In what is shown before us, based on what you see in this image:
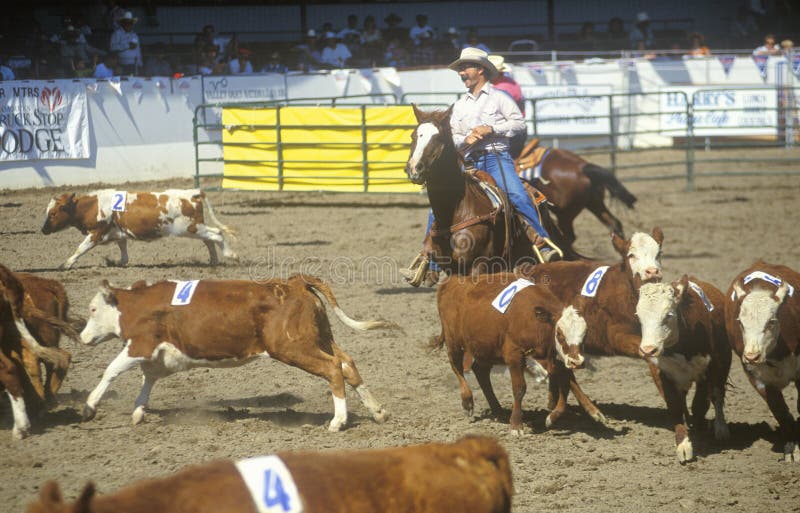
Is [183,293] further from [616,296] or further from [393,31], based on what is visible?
[393,31]

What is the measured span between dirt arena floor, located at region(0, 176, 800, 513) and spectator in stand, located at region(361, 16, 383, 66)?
12.4 meters

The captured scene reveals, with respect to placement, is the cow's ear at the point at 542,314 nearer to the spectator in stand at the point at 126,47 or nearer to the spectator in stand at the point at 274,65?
the spectator in stand at the point at 126,47

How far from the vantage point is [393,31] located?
2444cm

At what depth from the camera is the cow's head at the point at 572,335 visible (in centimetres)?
523

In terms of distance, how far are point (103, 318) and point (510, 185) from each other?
3.27 meters

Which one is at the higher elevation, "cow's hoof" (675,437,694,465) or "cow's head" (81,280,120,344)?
"cow's head" (81,280,120,344)

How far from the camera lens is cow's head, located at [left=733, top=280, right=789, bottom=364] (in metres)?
5.07

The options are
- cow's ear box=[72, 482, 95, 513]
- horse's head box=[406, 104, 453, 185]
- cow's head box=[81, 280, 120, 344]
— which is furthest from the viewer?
horse's head box=[406, 104, 453, 185]

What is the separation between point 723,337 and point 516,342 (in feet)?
3.87

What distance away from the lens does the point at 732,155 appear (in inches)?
801

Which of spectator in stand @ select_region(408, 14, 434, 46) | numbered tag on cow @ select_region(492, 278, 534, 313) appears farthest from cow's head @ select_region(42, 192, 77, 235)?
spectator in stand @ select_region(408, 14, 434, 46)

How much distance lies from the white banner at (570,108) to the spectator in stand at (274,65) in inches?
205

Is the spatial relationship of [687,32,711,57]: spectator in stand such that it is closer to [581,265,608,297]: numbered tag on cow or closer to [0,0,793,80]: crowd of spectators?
[0,0,793,80]: crowd of spectators

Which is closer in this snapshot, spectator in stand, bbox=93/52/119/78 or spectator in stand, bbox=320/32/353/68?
spectator in stand, bbox=93/52/119/78
